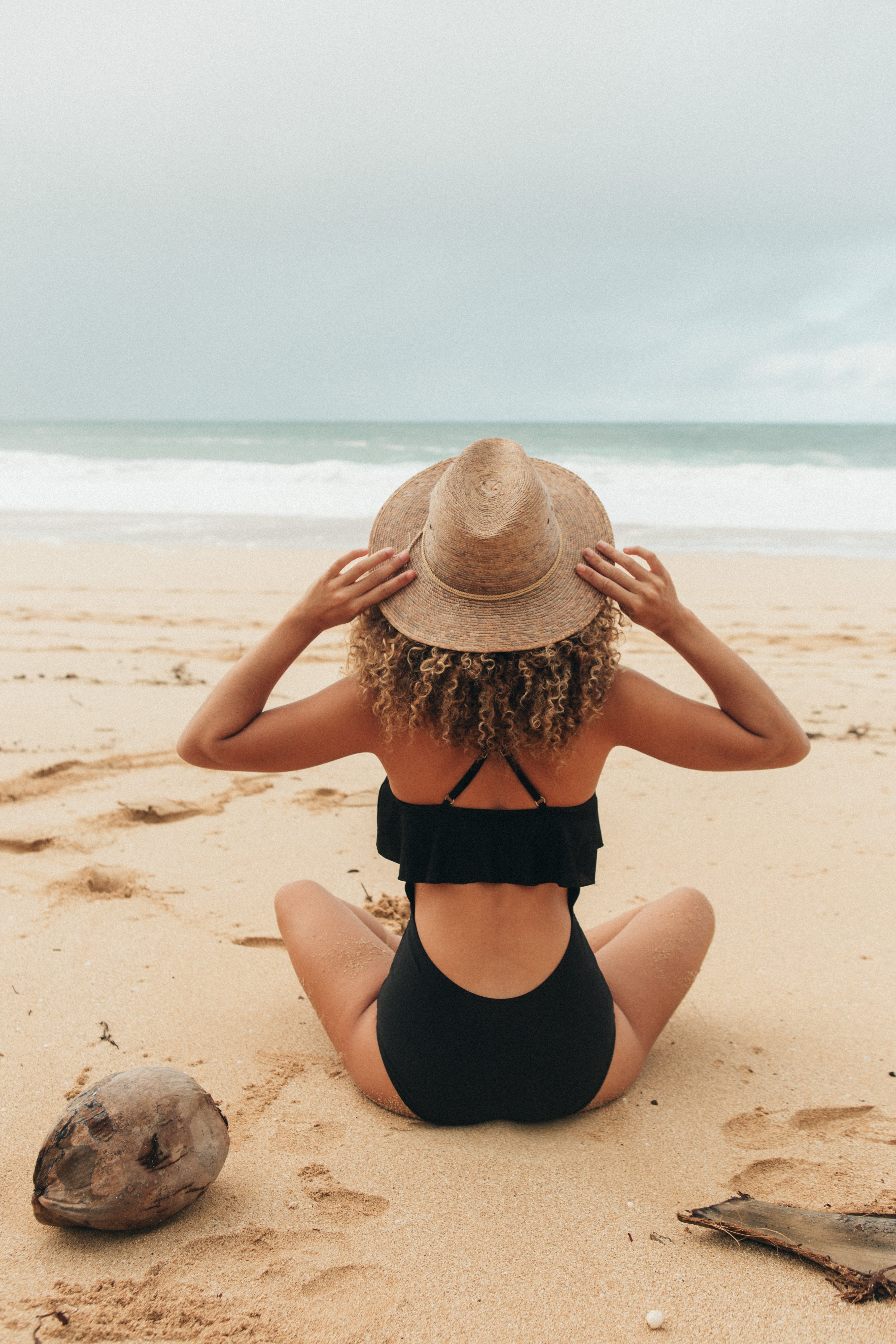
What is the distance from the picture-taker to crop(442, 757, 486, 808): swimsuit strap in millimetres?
2027

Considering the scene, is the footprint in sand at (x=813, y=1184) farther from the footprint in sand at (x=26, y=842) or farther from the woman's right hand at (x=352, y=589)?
the footprint in sand at (x=26, y=842)

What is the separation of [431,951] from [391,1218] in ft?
1.68

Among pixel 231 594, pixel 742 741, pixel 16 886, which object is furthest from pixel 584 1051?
pixel 231 594

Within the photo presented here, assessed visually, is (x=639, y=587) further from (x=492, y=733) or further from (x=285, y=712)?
(x=285, y=712)

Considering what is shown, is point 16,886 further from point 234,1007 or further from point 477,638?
point 477,638

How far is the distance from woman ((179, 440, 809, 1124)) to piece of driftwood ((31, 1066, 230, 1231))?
1.63ft

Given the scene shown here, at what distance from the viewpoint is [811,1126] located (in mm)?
2195

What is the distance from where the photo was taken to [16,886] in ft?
10.7

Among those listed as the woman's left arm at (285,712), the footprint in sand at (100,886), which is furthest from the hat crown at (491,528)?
the footprint in sand at (100,886)

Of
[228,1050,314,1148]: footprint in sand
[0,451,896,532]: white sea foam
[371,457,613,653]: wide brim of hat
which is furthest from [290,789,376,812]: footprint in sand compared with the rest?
[0,451,896,532]: white sea foam

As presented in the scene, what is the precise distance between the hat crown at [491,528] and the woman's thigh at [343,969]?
3.20 ft

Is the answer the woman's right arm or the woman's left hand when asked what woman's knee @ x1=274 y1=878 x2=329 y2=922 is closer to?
the woman's right arm

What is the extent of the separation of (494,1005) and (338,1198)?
0.48 m

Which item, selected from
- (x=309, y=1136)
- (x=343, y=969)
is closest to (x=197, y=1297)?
(x=309, y=1136)
